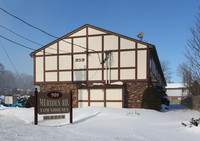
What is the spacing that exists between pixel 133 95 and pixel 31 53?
11792 mm

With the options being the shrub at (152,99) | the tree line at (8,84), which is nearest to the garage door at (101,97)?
the shrub at (152,99)

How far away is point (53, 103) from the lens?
8906mm

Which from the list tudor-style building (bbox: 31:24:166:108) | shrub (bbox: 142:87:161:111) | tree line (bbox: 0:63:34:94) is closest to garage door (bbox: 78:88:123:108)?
tudor-style building (bbox: 31:24:166:108)

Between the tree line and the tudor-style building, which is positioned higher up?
the tudor-style building

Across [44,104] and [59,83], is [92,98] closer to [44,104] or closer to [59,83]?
[59,83]

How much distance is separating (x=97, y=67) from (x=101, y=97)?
2.98 m

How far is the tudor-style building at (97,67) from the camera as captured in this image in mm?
15773

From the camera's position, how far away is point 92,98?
1628cm

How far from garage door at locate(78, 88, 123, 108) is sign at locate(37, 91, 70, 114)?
698 cm

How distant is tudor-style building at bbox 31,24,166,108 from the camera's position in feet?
51.8

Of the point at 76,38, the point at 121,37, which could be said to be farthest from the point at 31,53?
the point at 121,37

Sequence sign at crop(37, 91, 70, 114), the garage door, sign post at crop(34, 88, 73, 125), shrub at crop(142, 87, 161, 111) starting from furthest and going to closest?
the garage door < shrub at crop(142, 87, 161, 111) < sign at crop(37, 91, 70, 114) < sign post at crop(34, 88, 73, 125)

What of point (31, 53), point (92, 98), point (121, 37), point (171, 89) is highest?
point (121, 37)

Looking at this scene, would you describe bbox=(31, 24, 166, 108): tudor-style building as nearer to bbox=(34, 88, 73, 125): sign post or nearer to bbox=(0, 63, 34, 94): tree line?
bbox=(34, 88, 73, 125): sign post
